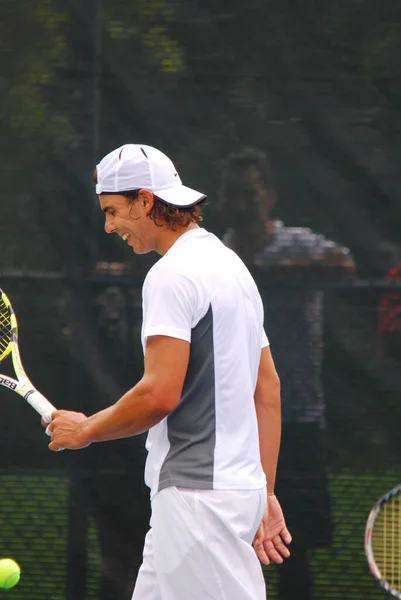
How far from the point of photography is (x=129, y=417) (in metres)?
2.49

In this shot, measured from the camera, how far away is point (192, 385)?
2541mm

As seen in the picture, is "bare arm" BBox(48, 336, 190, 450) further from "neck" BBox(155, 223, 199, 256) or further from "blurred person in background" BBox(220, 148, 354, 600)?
"blurred person in background" BBox(220, 148, 354, 600)

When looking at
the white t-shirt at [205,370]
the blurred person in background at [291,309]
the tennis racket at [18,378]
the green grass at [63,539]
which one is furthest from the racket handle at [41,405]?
the blurred person in background at [291,309]

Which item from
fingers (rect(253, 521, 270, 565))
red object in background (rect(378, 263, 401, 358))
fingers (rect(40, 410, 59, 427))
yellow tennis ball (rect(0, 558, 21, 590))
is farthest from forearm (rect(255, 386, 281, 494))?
yellow tennis ball (rect(0, 558, 21, 590))

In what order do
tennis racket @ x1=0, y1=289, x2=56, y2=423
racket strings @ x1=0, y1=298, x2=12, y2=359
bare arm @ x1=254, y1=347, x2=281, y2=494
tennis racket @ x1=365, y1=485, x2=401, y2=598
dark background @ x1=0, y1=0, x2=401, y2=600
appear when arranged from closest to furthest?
bare arm @ x1=254, y1=347, x2=281, y2=494, tennis racket @ x1=0, y1=289, x2=56, y2=423, racket strings @ x1=0, y1=298, x2=12, y2=359, tennis racket @ x1=365, y1=485, x2=401, y2=598, dark background @ x1=0, y1=0, x2=401, y2=600

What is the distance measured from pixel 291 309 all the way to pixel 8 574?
124 cm

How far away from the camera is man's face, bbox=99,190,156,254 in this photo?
2648 mm

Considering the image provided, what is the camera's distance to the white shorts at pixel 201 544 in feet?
8.25

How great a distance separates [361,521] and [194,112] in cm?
144

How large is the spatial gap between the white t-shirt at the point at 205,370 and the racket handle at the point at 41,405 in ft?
1.19

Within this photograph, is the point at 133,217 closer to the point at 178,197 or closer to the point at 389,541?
the point at 178,197

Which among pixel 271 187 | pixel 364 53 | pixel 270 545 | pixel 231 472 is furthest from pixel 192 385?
pixel 364 53

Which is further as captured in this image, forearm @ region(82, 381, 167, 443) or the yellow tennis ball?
the yellow tennis ball

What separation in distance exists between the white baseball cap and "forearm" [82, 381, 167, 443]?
1.50ft
